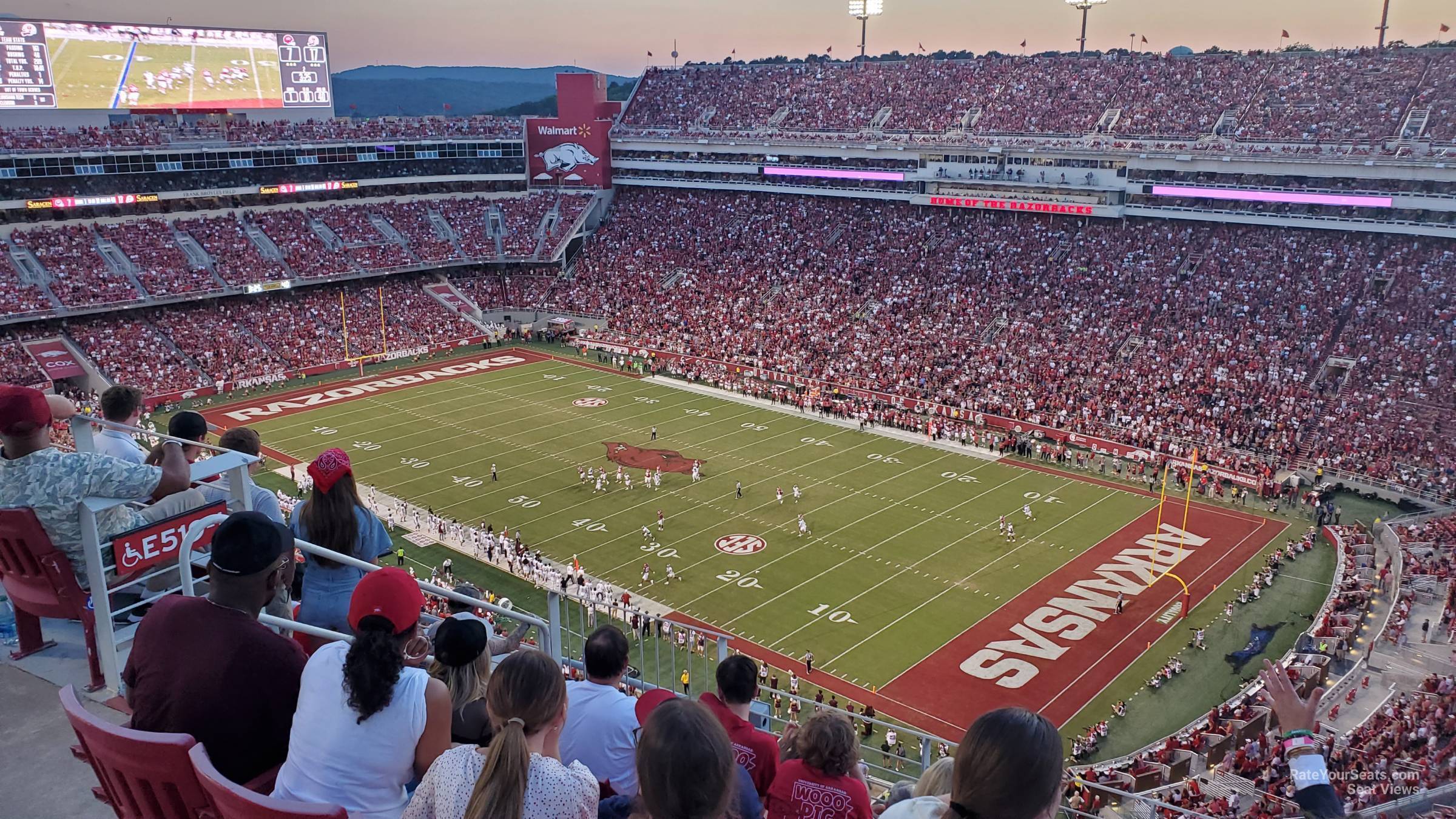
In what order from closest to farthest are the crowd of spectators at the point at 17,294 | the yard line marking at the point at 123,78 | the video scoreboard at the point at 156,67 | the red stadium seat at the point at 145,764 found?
the red stadium seat at the point at 145,764 < the crowd of spectators at the point at 17,294 < the video scoreboard at the point at 156,67 < the yard line marking at the point at 123,78

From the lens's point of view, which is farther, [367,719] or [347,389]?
[347,389]

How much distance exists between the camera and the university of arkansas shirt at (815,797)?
426 cm

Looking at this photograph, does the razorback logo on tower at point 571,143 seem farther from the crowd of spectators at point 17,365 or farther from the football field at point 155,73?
the crowd of spectators at point 17,365

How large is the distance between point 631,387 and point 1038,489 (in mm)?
18951

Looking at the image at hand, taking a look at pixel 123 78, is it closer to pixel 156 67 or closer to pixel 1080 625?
pixel 156 67

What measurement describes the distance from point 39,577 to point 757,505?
24.5 meters

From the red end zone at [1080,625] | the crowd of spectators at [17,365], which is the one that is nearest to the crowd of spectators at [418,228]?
the crowd of spectators at [17,365]

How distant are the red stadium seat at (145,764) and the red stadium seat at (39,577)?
6.63 feet

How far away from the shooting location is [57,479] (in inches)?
214

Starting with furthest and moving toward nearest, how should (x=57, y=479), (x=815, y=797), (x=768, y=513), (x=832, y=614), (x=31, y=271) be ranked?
(x=31, y=271), (x=768, y=513), (x=832, y=614), (x=57, y=479), (x=815, y=797)

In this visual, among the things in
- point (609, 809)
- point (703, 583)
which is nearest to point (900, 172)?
point (703, 583)

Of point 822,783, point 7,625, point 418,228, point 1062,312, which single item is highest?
point 822,783

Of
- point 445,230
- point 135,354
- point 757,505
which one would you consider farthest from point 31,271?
point 757,505

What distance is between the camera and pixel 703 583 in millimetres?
24422
